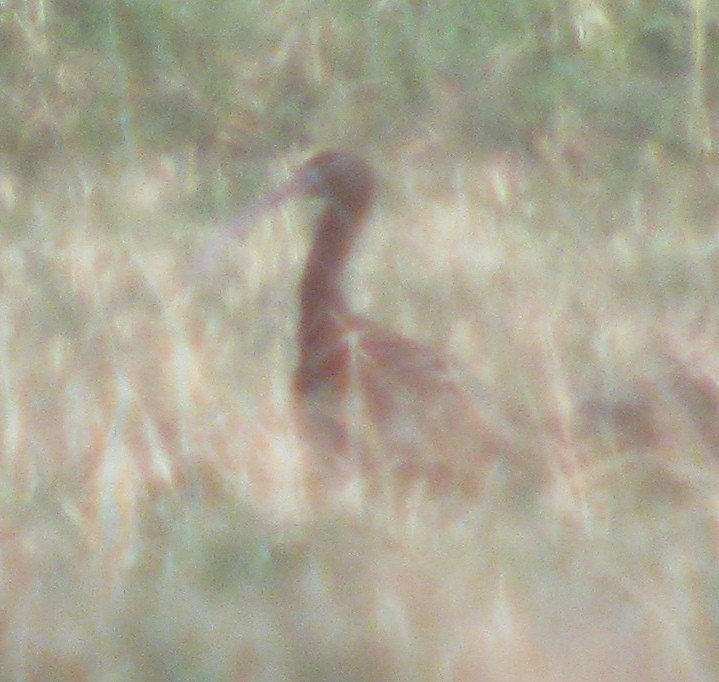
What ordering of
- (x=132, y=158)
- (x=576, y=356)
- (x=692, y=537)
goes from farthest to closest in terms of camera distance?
(x=132, y=158) < (x=576, y=356) < (x=692, y=537)

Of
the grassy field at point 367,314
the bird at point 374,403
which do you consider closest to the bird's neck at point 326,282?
the bird at point 374,403

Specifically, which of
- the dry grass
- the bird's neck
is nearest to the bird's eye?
the bird's neck

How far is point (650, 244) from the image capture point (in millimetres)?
2812

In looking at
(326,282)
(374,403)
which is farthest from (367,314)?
(374,403)

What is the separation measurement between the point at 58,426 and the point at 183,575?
528 millimetres

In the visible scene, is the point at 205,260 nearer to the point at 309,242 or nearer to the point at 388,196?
the point at 309,242

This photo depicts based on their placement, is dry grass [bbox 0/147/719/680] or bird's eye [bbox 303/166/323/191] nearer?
dry grass [bbox 0/147/719/680]

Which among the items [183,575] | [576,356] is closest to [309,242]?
[576,356]

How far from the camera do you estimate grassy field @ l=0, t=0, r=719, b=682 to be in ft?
6.47

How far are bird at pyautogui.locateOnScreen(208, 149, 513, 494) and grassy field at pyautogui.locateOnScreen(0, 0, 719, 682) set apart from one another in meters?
0.06

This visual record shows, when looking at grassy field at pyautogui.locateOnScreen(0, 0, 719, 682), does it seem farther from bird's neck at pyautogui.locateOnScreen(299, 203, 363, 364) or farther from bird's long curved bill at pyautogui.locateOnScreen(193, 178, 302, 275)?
bird's neck at pyautogui.locateOnScreen(299, 203, 363, 364)

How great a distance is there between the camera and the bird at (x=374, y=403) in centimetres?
225

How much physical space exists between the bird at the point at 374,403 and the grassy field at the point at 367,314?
2.3 inches

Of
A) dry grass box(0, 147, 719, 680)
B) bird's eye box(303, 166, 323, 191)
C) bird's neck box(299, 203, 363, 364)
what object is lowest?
dry grass box(0, 147, 719, 680)
